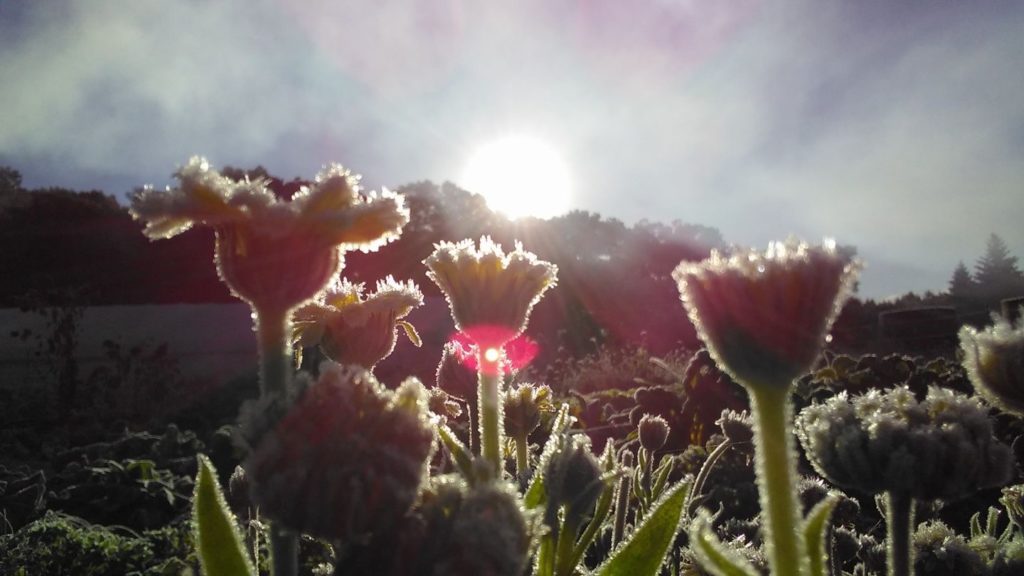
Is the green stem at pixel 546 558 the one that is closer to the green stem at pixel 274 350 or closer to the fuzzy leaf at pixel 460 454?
the fuzzy leaf at pixel 460 454

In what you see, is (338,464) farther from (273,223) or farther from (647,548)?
(647,548)

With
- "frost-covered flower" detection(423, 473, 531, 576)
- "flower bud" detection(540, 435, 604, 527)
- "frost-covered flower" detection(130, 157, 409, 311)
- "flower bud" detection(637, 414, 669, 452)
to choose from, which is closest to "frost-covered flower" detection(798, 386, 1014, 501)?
"flower bud" detection(540, 435, 604, 527)

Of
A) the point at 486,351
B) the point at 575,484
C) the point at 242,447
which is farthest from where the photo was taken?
the point at 486,351

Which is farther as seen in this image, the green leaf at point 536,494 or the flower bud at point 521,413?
the flower bud at point 521,413

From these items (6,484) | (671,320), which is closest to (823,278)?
(6,484)

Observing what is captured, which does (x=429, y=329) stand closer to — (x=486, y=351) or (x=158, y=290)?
(x=158, y=290)

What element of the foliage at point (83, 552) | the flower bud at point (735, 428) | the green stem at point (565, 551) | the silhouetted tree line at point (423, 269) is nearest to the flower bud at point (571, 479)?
the green stem at point (565, 551)

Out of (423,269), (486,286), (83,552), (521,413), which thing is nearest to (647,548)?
(486,286)
